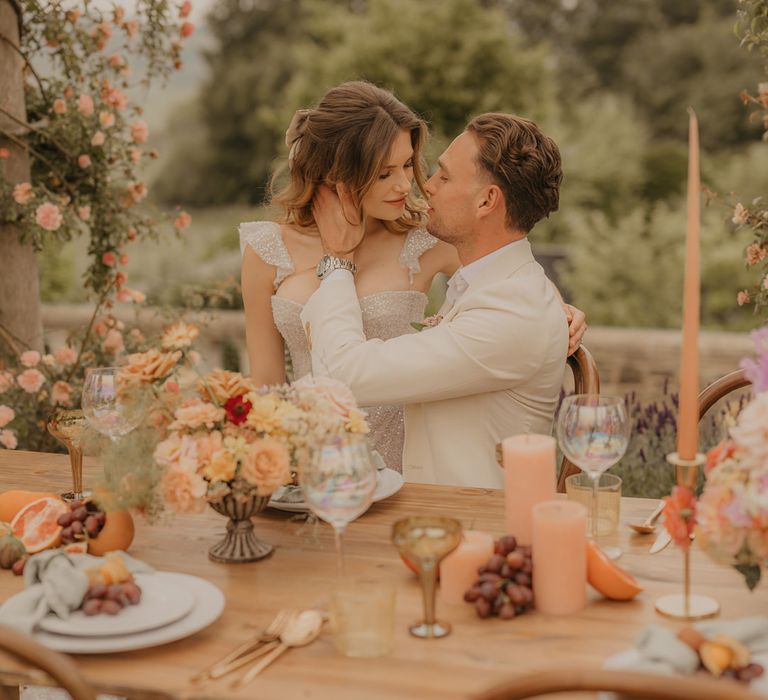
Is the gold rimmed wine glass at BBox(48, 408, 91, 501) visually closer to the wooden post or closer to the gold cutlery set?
the gold cutlery set

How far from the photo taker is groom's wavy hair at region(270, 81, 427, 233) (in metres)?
3.00

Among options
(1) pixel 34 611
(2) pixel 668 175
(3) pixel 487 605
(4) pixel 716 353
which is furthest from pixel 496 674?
(2) pixel 668 175

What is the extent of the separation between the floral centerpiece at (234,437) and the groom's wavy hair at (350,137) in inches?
51.7

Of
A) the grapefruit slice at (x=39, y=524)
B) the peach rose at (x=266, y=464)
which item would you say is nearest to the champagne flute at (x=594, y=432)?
the peach rose at (x=266, y=464)

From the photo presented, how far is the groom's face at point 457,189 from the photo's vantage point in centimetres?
264

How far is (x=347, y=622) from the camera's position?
1456 mm

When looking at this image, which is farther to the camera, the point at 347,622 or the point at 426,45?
the point at 426,45

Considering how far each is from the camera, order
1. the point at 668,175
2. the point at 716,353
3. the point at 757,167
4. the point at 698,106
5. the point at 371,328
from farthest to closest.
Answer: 1. the point at 698,106
2. the point at 668,175
3. the point at 757,167
4. the point at 716,353
5. the point at 371,328

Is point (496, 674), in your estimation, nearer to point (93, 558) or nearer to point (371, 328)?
point (93, 558)

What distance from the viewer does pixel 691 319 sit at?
1.46 m

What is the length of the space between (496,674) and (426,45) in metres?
11.0

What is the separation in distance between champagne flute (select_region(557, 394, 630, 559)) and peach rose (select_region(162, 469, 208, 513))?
61 cm

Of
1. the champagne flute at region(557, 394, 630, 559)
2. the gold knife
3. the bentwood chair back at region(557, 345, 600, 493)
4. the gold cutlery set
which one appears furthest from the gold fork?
the bentwood chair back at region(557, 345, 600, 493)

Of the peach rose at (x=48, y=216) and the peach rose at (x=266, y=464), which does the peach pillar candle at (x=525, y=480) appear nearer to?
the peach rose at (x=266, y=464)
